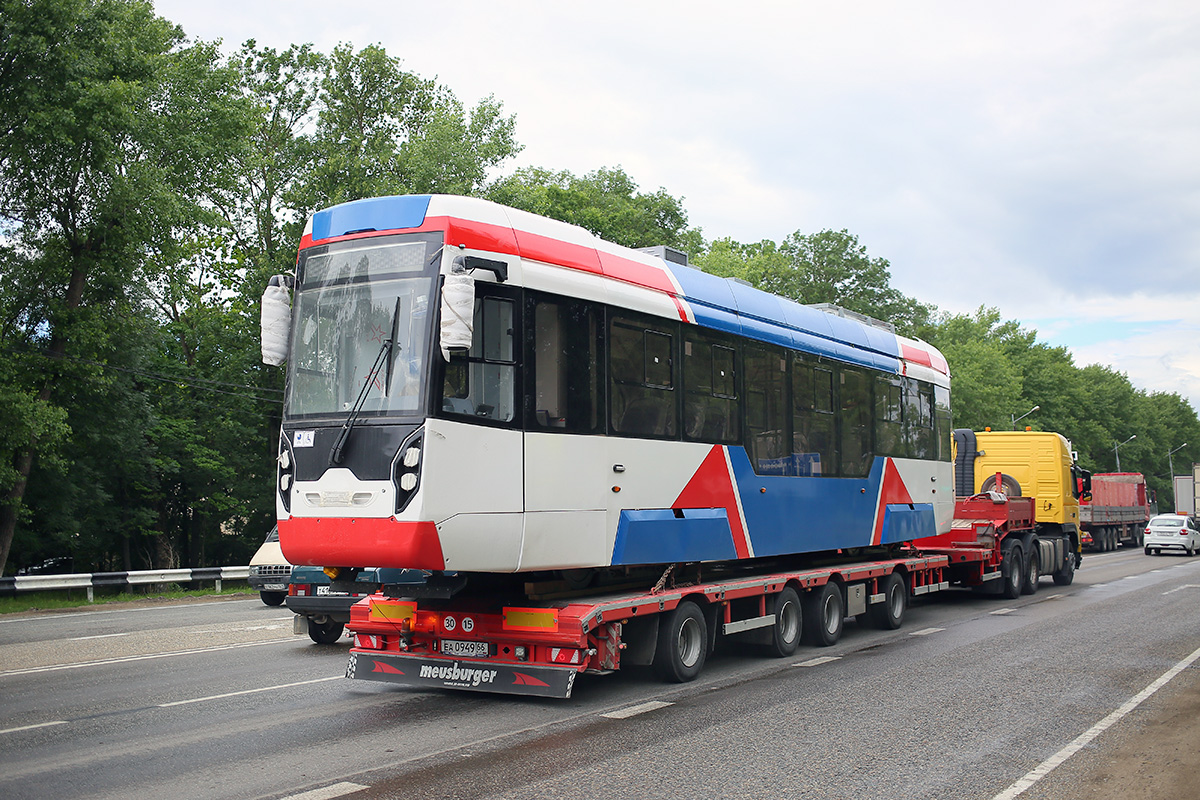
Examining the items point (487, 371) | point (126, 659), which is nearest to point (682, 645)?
point (487, 371)

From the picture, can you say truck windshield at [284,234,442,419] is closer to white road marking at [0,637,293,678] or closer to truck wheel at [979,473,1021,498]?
white road marking at [0,637,293,678]

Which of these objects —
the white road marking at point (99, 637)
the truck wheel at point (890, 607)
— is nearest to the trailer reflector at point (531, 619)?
the truck wheel at point (890, 607)

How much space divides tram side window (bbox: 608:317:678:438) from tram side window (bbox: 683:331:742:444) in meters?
0.28

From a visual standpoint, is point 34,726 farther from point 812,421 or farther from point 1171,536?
point 1171,536

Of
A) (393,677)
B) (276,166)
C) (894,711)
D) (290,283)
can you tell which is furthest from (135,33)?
(894,711)

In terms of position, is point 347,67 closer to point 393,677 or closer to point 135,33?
point 135,33

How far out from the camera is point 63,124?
22422 mm

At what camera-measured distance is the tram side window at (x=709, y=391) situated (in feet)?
33.7

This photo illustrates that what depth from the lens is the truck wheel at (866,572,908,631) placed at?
14336mm

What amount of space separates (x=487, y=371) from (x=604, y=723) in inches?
113

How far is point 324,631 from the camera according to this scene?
1342 cm

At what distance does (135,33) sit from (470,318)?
23.3 m

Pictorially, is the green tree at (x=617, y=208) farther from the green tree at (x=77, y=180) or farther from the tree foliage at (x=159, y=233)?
the green tree at (x=77, y=180)

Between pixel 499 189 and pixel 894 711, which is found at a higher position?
pixel 499 189
